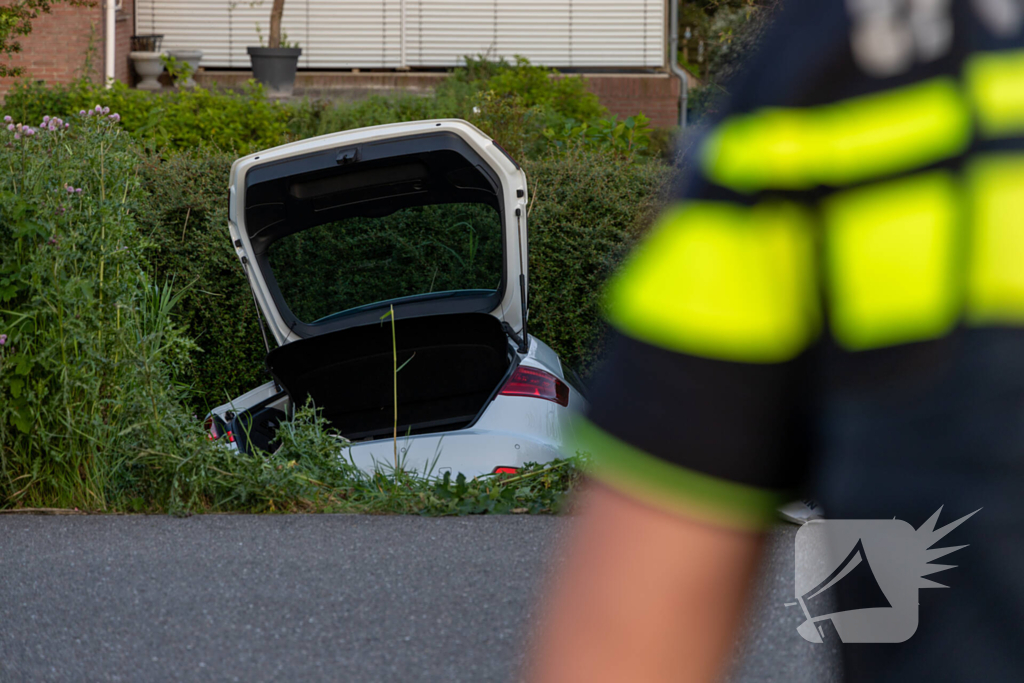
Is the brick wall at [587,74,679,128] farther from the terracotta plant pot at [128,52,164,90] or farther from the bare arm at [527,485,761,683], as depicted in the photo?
the bare arm at [527,485,761,683]

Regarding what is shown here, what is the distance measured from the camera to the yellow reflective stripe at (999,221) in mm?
712

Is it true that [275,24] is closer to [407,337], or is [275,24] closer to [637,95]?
[637,95]

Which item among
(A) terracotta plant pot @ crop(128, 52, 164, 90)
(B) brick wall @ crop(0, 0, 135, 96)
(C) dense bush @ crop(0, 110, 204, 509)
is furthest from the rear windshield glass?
(A) terracotta plant pot @ crop(128, 52, 164, 90)

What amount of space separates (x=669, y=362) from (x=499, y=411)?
446cm

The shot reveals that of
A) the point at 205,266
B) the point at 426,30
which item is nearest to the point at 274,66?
the point at 426,30

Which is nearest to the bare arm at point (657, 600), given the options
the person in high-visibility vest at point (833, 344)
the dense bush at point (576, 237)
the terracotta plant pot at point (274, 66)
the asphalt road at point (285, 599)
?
the person in high-visibility vest at point (833, 344)

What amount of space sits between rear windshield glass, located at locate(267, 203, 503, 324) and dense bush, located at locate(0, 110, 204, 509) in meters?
2.88

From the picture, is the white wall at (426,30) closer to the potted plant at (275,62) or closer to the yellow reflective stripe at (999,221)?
the potted plant at (275,62)

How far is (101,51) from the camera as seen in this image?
14578 millimetres

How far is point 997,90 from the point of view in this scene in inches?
28.3

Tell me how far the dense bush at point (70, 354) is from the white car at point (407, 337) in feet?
1.90

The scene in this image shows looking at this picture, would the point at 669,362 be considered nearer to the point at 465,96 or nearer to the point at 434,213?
the point at 434,213

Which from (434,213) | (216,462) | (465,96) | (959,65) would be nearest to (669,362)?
(959,65)

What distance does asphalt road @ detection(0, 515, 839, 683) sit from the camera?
3248 millimetres
